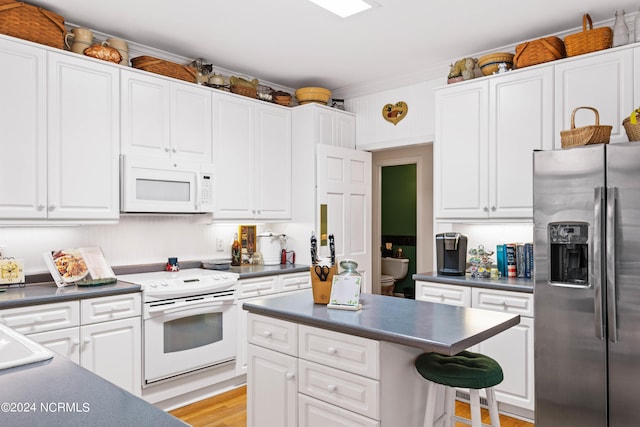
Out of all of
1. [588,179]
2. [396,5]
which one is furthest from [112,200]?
[588,179]

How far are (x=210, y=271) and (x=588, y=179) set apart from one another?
2837 millimetres

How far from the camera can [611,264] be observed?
2453 mm

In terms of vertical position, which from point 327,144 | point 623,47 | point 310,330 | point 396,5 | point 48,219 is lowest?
point 310,330

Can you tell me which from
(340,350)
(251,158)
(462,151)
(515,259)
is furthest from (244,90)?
(340,350)

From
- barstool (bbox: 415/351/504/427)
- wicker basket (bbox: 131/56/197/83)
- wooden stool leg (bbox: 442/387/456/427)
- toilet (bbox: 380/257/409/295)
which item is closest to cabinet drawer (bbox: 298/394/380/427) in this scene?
barstool (bbox: 415/351/504/427)

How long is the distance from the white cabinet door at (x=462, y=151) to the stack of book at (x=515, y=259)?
304mm

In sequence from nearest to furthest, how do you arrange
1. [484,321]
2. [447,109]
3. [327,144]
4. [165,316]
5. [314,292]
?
1. [484,321]
2. [314,292]
3. [165,316]
4. [447,109]
5. [327,144]

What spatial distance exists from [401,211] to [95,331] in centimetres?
487

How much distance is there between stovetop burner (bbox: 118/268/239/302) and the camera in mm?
3172

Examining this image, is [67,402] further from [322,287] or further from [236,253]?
[236,253]

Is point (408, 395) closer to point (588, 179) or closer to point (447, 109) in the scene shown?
point (588, 179)

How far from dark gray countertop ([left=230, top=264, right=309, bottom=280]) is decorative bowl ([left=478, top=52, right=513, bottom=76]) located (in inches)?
89.9

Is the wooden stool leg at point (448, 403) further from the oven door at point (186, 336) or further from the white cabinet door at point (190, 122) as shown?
the white cabinet door at point (190, 122)

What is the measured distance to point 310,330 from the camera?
2.12 metres
